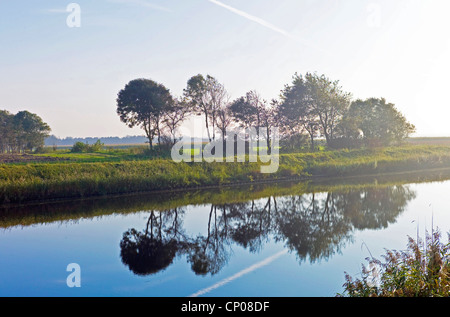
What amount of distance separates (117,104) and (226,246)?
31.7 metres

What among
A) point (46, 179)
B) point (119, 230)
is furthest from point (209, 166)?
point (119, 230)

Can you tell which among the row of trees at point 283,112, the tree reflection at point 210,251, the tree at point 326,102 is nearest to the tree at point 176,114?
the row of trees at point 283,112

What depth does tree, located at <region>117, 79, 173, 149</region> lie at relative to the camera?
1503 inches

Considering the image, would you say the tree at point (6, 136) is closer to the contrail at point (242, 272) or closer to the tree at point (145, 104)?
the tree at point (145, 104)

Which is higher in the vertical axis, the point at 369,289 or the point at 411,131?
the point at 411,131

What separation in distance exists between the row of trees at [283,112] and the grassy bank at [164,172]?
20.7ft

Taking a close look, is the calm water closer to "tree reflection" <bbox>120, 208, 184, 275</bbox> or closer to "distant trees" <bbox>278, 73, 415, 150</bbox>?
"tree reflection" <bbox>120, 208, 184, 275</bbox>

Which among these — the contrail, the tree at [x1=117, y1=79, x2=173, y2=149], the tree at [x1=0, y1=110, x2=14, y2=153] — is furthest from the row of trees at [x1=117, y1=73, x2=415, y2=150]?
the contrail

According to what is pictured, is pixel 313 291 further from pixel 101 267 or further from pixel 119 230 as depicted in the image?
pixel 119 230

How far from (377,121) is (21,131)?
4647 cm

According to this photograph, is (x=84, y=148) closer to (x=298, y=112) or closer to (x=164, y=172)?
(x=164, y=172)

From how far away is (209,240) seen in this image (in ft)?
38.3

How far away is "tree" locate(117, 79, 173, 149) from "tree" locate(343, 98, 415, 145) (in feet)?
63.6

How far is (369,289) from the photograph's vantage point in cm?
660
